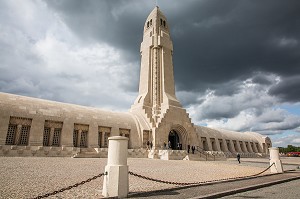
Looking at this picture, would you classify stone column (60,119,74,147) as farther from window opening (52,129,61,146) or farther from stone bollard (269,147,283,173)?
stone bollard (269,147,283,173)

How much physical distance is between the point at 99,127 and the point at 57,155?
701 centimetres

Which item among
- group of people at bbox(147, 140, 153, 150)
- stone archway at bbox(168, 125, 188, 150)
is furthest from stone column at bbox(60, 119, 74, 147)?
stone archway at bbox(168, 125, 188, 150)

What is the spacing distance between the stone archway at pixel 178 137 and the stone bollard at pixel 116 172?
24874 millimetres

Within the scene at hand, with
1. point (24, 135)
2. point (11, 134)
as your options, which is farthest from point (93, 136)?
point (11, 134)

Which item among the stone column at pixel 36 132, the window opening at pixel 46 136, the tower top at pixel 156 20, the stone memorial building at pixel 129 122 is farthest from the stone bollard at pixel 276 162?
the tower top at pixel 156 20

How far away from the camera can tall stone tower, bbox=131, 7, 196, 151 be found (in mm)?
30297

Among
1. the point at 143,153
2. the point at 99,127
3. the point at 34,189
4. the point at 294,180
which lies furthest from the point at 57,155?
the point at 294,180

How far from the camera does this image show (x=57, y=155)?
21547 millimetres

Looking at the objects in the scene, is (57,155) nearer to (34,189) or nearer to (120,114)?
(120,114)

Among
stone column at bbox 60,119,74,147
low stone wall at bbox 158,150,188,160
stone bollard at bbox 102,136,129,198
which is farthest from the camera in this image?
low stone wall at bbox 158,150,188,160

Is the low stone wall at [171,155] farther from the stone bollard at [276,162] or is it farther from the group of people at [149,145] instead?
the stone bollard at [276,162]

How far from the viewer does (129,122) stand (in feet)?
100.0

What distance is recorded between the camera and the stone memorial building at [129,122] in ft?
71.4

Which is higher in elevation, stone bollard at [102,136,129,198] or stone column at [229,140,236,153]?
stone column at [229,140,236,153]
